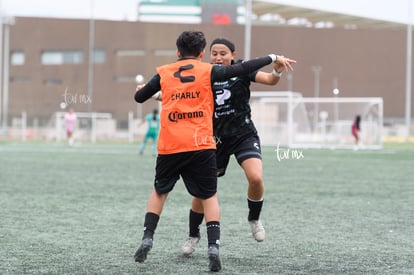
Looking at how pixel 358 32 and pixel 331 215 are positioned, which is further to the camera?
pixel 358 32

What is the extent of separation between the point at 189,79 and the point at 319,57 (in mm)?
70537

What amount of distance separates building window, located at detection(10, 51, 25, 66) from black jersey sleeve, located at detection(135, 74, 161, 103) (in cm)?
6694

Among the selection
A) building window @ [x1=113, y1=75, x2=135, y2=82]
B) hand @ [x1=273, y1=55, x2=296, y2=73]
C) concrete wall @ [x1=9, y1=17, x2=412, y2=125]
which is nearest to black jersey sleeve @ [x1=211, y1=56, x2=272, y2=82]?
hand @ [x1=273, y1=55, x2=296, y2=73]

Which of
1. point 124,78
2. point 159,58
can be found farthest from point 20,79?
point 159,58

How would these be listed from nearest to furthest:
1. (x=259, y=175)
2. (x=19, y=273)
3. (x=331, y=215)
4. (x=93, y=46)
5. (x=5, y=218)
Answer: (x=19, y=273), (x=259, y=175), (x=5, y=218), (x=331, y=215), (x=93, y=46)

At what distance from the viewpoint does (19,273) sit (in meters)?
4.85

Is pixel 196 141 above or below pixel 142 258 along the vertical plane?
above

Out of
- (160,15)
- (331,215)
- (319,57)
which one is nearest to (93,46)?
(160,15)

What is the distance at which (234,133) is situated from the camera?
6.02m

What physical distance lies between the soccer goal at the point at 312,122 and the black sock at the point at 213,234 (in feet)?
99.2

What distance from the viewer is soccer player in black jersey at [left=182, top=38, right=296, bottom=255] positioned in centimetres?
594

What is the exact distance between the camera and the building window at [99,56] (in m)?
72.2

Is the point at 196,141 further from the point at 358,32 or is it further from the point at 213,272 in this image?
the point at 358,32

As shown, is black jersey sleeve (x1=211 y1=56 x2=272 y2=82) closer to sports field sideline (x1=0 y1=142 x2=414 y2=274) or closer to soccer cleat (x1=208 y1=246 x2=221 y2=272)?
soccer cleat (x1=208 y1=246 x2=221 y2=272)
